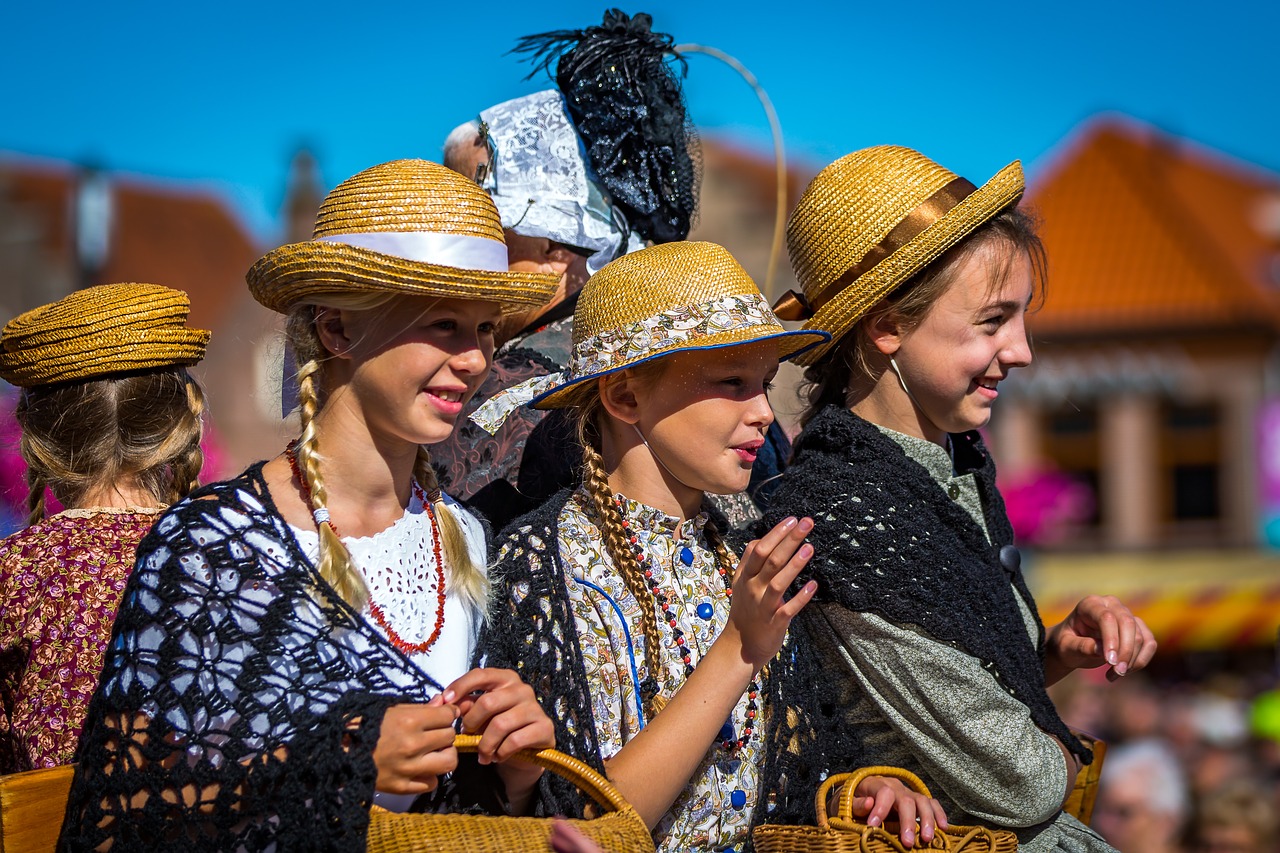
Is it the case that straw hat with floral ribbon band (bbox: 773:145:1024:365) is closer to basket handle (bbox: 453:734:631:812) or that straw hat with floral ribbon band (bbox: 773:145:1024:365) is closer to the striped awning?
basket handle (bbox: 453:734:631:812)

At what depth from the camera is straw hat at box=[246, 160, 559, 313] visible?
7.66 ft

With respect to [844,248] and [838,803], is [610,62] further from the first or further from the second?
[838,803]

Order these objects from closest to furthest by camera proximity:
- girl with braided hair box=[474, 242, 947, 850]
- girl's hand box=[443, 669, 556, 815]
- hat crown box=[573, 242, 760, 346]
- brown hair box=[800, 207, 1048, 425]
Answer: girl's hand box=[443, 669, 556, 815] < girl with braided hair box=[474, 242, 947, 850] < hat crown box=[573, 242, 760, 346] < brown hair box=[800, 207, 1048, 425]

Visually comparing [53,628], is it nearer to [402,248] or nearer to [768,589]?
[402,248]

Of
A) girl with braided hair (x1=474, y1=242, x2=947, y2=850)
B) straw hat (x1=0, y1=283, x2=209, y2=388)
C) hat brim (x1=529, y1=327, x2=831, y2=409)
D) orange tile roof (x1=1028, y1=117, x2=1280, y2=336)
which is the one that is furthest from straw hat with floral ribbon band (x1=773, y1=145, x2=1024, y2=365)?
orange tile roof (x1=1028, y1=117, x2=1280, y2=336)

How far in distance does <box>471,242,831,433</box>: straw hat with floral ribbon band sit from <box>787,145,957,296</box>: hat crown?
0.33 metres

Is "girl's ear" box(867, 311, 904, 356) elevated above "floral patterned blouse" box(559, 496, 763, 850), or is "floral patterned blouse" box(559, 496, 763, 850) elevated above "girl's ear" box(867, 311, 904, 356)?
"girl's ear" box(867, 311, 904, 356)

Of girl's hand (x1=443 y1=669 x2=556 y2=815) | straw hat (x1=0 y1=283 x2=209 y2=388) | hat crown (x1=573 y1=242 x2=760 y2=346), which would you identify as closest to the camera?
girl's hand (x1=443 y1=669 x2=556 y2=815)

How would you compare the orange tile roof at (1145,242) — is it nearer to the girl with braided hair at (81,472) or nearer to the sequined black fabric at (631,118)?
the sequined black fabric at (631,118)

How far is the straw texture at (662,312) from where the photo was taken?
8.60 ft

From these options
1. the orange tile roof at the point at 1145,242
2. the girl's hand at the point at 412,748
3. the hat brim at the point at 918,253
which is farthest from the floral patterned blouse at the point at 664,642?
the orange tile roof at the point at 1145,242

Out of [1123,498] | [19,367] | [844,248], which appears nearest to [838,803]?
[844,248]

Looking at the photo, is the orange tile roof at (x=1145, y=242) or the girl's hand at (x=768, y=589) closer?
the girl's hand at (x=768, y=589)

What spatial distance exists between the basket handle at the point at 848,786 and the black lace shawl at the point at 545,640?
0.43 metres
